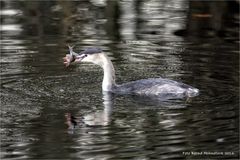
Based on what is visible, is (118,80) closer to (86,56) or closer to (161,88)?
(86,56)

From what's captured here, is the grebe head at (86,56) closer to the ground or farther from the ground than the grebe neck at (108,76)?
farther from the ground

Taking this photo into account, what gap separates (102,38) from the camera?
558 inches

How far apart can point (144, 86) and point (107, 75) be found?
0.74 metres

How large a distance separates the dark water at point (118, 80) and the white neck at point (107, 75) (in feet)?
0.56

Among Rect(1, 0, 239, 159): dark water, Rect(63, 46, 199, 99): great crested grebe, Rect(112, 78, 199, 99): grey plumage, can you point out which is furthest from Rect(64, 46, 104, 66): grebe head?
Rect(112, 78, 199, 99): grey plumage

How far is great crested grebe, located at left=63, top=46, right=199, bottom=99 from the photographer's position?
10648 mm

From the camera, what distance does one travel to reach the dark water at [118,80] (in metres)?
8.48

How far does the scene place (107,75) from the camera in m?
11.3

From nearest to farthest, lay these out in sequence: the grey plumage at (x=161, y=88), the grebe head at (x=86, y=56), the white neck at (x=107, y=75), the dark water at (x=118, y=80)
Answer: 1. the dark water at (x=118, y=80)
2. the grey plumage at (x=161, y=88)
3. the white neck at (x=107, y=75)
4. the grebe head at (x=86, y=56)

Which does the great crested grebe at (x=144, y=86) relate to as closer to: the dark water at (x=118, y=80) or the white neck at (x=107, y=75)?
the white neck at (x=107, y=75)

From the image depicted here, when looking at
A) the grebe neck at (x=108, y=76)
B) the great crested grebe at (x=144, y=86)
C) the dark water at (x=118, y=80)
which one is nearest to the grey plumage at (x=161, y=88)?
the great crested grebe at (x=144, y=86)

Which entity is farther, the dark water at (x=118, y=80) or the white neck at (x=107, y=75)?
the white neck at (x=107, y=75)

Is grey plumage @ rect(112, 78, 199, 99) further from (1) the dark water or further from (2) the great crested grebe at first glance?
(1) the dark water

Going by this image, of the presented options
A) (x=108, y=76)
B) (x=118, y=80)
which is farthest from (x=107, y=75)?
(x=118, y=80)
